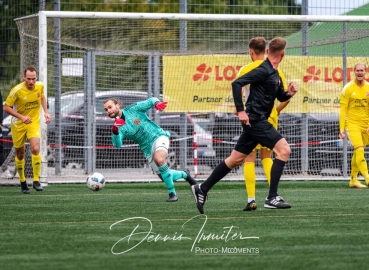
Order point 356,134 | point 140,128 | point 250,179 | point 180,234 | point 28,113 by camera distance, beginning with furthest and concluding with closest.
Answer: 1. point 356,134
2. point 28,113
3. point 140,128
4. point 250,179
5. point 180,234

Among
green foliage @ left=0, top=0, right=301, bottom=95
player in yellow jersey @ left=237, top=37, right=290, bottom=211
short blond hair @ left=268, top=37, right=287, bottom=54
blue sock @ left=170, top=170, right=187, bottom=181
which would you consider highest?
green foliage @ left=0, top=0, right=301, bottom=95

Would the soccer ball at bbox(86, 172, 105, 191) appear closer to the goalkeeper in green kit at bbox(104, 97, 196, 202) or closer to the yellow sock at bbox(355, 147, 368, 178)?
the goalkeeper in green kit at bbox(104, 97, 196, 202)

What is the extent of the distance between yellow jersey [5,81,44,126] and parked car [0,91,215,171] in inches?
115

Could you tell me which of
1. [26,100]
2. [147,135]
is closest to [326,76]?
[26,100]

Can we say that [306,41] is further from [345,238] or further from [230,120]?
[345,238]

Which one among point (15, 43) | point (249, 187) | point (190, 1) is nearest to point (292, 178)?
point (190, 1)

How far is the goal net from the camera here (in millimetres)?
17031

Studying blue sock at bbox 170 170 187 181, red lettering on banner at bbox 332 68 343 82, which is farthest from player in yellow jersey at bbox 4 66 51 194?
red lettering on banner at bbox 332 68 343 82

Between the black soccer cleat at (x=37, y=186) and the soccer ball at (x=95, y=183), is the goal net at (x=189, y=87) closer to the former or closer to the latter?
the black soccer cleat at (x=37, y=186)

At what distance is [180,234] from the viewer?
720cm

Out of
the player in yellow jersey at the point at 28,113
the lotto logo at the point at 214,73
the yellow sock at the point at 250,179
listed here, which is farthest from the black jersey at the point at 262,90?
the lotto logo at the point at 214,73

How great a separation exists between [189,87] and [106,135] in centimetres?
193

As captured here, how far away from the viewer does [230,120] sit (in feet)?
60.6

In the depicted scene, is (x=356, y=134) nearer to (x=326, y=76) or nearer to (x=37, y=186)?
(x=326, y=76)
